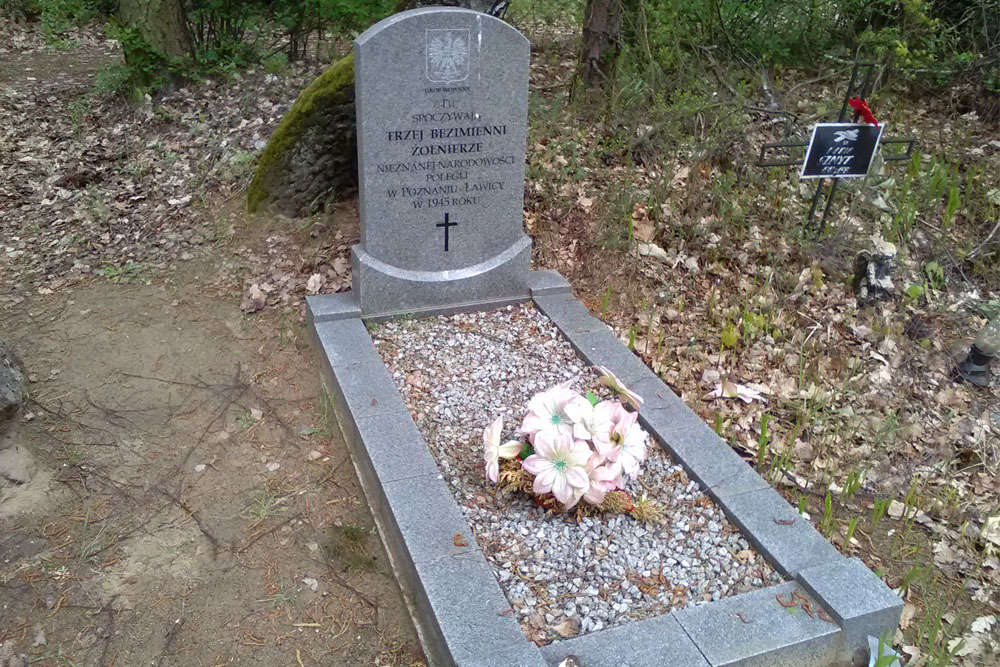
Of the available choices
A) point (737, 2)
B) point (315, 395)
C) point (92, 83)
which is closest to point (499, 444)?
point (315, 395)

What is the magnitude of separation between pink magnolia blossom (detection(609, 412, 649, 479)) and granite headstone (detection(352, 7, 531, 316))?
1746mm

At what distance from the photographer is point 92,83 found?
786 cm

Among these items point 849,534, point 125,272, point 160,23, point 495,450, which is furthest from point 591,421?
point 160,23

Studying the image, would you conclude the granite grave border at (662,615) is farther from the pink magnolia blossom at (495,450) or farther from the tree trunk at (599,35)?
the tree trunk at (599,35)

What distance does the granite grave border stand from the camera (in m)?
2.36

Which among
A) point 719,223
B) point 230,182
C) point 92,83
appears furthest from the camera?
point 92,83

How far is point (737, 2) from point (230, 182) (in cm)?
455

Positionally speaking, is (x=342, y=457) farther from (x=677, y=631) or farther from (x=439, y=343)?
Result: (x=677, y=631)

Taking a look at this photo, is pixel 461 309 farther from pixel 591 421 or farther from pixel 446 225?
pixel 591 421

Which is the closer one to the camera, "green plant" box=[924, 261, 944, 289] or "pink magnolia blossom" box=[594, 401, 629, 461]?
"pink magnolia blossom" box=[594, 401, 629, 461]

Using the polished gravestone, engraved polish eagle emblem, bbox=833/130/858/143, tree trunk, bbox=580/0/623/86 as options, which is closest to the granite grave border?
the polished gravestone

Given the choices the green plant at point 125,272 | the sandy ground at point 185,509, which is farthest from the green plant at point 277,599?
the green plant at point 125,272

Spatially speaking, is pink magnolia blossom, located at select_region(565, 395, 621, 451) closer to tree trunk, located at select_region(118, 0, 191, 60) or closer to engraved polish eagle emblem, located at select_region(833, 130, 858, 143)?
engraved polish eagle emblem, located at select_region(833, 130, 858, 143)

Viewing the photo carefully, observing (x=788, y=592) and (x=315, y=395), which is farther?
(x=315, y=395)
